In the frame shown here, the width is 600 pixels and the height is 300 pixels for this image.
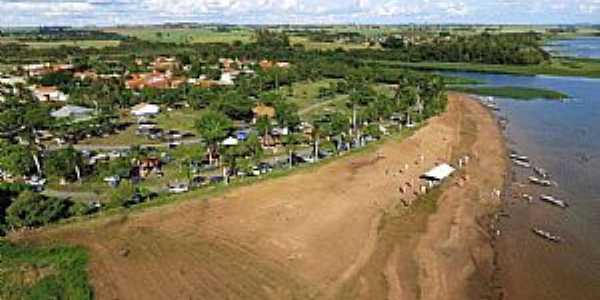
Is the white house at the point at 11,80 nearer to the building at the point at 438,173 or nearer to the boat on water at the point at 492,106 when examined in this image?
the boat on water at the point at 492,106

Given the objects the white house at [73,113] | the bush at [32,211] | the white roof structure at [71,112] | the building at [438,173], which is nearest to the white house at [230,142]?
the building at [438,173]

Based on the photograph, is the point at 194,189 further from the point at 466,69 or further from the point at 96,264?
the point at 466,69

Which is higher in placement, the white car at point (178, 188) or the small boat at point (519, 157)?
the white car at point (178, 188)

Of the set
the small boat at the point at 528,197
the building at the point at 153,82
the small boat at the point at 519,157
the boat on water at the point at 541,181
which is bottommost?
the small boat at the point at 528,197

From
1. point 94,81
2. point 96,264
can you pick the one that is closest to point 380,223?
point 96,264

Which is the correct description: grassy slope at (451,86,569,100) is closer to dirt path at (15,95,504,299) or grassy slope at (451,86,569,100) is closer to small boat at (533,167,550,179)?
small boat at (533,167,550,179)

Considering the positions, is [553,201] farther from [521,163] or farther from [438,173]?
[521,163]
